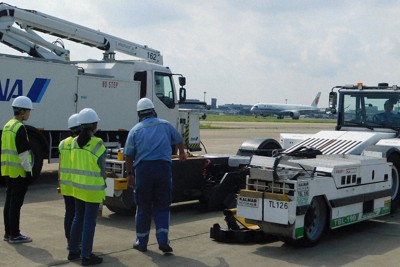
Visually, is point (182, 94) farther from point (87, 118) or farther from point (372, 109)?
point (87, 118)

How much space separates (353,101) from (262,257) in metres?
5.48

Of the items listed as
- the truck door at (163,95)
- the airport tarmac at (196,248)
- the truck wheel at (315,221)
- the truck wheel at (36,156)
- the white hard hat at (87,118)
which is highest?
the truck door at (163,95)

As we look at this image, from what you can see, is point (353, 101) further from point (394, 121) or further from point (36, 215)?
point (36, 215)

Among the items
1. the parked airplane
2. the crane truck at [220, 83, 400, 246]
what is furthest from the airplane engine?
the crane truck at [220, 83, 400, 246]

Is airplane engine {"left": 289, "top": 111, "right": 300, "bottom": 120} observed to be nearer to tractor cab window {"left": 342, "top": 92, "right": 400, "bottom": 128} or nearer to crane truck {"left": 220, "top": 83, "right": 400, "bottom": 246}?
tractor cab window {"left": 342, "top": 92, "right": 400, "bottom": 128}

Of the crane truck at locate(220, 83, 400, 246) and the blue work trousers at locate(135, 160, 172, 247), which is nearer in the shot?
the blue work trousers at locate(135, 160, 172, 247)

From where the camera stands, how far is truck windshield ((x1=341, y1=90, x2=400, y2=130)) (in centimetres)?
1117

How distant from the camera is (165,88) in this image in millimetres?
15836

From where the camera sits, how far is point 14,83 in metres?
12.6

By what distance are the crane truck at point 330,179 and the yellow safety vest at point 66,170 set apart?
2.14 meters

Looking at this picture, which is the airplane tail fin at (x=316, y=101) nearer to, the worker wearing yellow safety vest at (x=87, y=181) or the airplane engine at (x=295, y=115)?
the airplane engine at (x=295, y=115)

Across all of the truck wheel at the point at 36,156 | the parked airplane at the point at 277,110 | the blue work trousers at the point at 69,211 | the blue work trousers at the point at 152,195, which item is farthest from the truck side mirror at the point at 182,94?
the parked airplane at the point at 277,110

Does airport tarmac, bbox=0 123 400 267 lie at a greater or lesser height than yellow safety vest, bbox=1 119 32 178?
lesser

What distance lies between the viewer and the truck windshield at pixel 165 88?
15.7m
